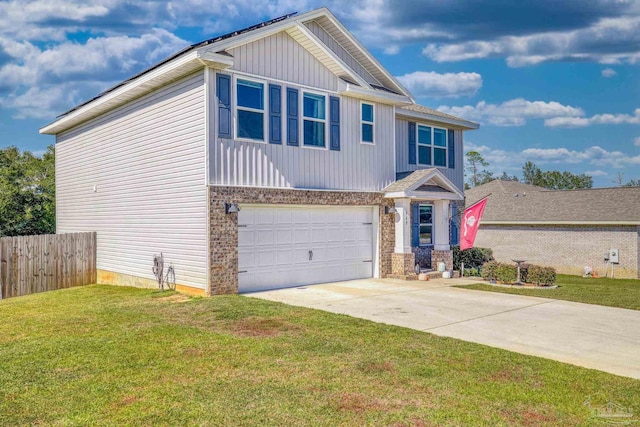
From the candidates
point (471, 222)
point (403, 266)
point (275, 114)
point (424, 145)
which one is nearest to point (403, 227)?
point (403, 266)

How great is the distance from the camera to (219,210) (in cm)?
1191

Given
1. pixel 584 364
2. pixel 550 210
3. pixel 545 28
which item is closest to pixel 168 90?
pixel 584 364

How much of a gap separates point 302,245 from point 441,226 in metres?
5.96

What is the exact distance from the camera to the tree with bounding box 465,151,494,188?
6550cm

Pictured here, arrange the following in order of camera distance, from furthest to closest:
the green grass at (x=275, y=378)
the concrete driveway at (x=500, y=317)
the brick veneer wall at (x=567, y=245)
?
the brick veneer wall at (x=567, y=245), the concrete driveway at (x=500, y=317), the green grass at (x=275, y=378)

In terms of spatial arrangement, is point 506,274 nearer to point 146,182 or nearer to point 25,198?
point 146,182

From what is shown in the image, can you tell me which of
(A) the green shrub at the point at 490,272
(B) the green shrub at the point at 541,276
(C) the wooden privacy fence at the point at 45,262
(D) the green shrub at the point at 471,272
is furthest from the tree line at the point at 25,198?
(B) the green shrub at the point at 541,276

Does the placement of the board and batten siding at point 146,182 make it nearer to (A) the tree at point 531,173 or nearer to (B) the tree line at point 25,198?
(B) the tree line at point 25,198

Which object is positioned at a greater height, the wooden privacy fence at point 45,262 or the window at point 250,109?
the window at point 250,109

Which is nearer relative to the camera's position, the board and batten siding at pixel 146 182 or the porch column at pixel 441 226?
the board and batten siding at pixel 146 182

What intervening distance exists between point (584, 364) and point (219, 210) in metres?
8.29

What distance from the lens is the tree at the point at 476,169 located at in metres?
65.5

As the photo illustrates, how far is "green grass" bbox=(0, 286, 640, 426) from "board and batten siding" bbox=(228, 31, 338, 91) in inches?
269

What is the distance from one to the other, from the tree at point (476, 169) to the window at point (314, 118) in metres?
54.5
